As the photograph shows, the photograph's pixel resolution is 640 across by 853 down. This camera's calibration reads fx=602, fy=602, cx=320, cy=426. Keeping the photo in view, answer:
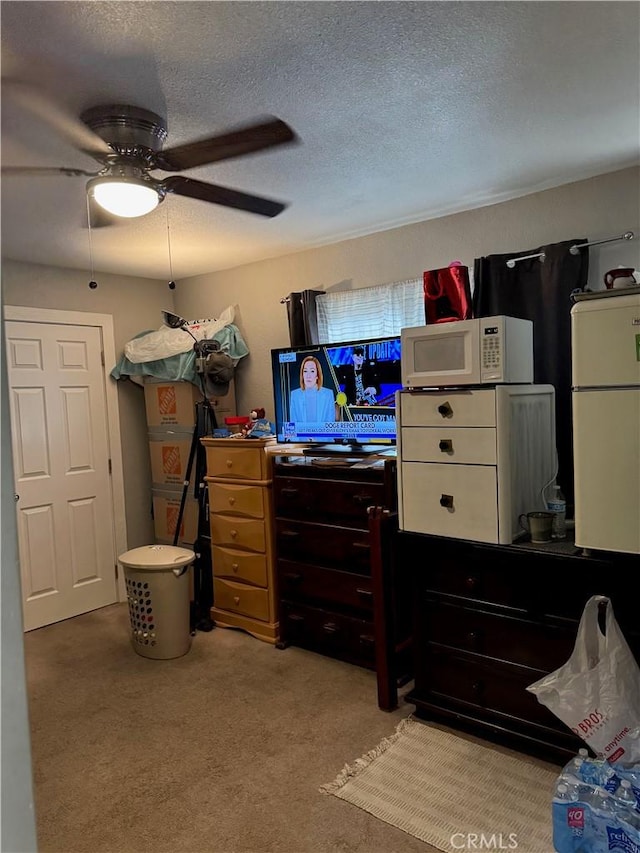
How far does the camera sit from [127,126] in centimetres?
194

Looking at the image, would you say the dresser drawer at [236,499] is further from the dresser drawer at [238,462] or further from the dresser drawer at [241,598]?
the dresser drawer at [241,598]

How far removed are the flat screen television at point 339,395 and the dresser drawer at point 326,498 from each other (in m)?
0.23

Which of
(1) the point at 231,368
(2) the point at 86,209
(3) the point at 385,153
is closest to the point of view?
(3) the point at 385,153

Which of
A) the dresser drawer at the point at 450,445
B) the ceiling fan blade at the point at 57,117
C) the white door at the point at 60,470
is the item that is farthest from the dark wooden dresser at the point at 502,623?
the white door at the point at 60,470

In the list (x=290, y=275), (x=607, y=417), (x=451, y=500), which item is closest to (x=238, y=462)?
(x=290, y=275)

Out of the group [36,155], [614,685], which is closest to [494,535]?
[614,685]

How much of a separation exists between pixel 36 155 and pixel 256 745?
244 cm

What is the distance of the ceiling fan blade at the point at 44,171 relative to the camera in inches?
88.4

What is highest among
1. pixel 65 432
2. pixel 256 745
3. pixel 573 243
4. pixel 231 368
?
pixel 573 243

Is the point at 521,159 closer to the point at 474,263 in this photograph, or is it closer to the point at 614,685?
the point at 474,263

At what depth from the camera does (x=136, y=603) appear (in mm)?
3340

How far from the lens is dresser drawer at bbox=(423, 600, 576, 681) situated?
2.23m

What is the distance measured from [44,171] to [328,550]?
2.14m

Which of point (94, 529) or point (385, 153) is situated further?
point (94, 529)
